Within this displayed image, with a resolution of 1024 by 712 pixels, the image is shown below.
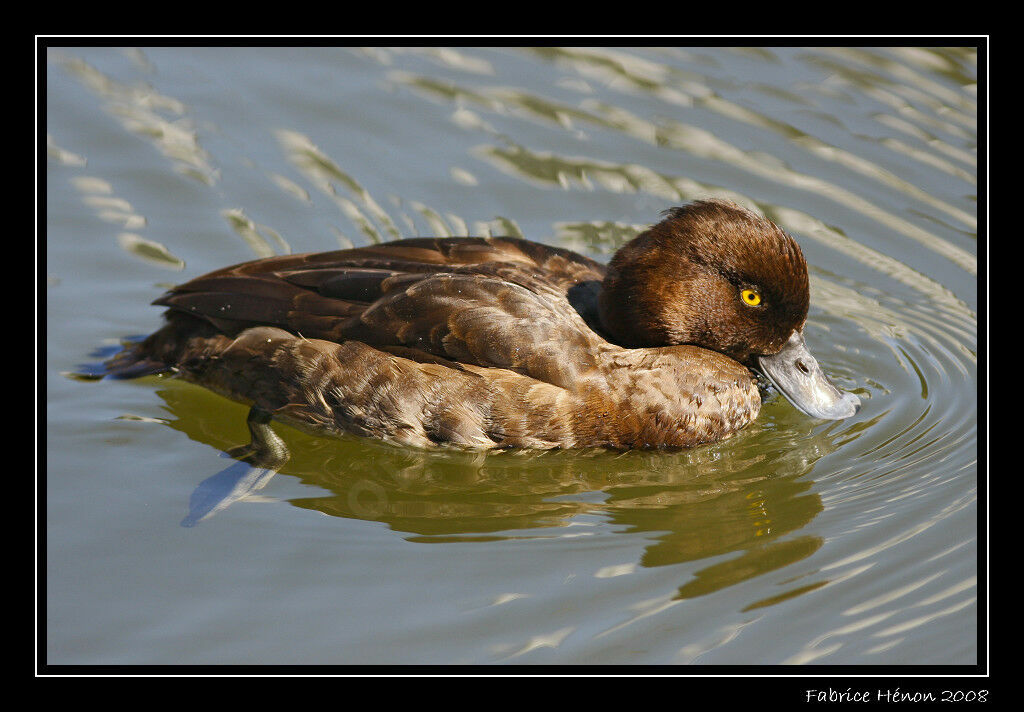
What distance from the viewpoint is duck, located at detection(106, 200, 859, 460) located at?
5609mm

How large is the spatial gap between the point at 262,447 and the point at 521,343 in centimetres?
140

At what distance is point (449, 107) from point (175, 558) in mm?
4593

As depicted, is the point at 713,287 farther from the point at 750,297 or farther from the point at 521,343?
the point at 521,343

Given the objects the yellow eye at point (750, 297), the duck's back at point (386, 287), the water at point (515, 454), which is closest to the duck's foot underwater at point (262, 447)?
the water at point (515, 454)

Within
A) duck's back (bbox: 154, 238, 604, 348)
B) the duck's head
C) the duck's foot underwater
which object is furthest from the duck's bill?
the duck's foot underwater

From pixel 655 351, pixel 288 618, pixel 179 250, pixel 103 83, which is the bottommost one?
pixel 288 618

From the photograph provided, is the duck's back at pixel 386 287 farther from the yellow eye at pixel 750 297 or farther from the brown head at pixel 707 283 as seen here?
the yellow eye at pixel 750 297

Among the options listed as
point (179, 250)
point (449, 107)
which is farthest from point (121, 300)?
point (449, 107)

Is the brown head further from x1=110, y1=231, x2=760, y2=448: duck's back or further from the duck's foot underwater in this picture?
the duck's foot underwater

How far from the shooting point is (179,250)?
7.48 meters

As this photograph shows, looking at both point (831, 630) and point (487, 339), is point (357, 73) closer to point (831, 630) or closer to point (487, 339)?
point (487, 339)

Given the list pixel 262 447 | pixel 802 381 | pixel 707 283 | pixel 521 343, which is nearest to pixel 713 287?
pixel 707 283

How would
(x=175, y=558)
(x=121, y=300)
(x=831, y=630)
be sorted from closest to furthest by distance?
1. (x=831, y=630)
2. (x=175, y=558)
3. (x=121, y=300)

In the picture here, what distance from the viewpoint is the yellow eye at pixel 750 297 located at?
5.76m
